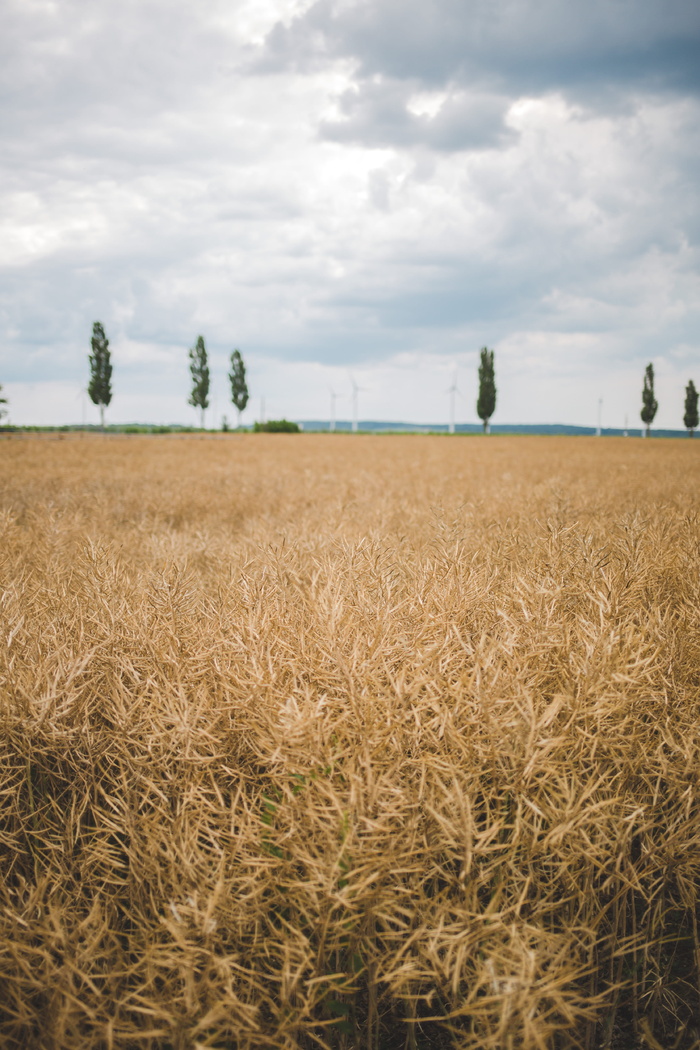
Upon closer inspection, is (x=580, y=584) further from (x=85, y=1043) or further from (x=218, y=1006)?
(x=85, y=1043)

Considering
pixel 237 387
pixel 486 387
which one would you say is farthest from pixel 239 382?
pixel 486 387

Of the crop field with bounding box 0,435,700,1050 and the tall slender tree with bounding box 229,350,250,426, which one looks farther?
the tall slender tree with bounding box 229,350,250,426

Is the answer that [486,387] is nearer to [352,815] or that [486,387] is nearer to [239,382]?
[239,382]

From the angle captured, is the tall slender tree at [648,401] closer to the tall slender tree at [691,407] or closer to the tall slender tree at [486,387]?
the tall slender tree at [691,407]

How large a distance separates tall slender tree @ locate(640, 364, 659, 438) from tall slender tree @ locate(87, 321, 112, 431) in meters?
80.7

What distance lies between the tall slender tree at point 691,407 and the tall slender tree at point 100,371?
87.2 meters

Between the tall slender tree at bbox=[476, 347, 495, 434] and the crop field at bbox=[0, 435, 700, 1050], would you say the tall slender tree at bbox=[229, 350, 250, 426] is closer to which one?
the tall slender tree at bbox=[476, 347, 495, 434]

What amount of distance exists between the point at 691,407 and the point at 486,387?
34883mm

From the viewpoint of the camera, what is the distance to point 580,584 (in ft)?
7.65

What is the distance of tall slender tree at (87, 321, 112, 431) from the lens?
255 feet

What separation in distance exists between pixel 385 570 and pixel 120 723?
127 cm

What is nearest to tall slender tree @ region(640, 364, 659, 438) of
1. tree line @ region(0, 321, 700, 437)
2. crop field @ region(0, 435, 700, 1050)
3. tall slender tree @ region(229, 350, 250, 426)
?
tree line @ region(0, 321, 700, 437)

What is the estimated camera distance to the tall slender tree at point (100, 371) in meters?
77.8

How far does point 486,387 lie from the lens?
82.3m
